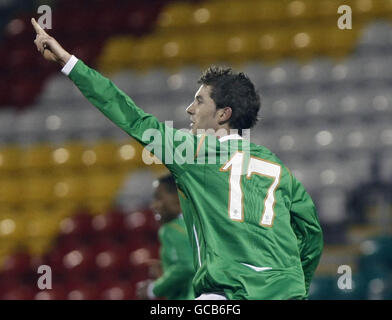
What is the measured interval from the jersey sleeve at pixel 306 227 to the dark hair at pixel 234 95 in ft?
1.10

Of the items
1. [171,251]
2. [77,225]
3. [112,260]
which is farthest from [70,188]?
[171,251]

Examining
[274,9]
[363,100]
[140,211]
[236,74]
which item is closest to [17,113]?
[140,211]

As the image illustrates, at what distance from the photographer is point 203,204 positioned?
294cm

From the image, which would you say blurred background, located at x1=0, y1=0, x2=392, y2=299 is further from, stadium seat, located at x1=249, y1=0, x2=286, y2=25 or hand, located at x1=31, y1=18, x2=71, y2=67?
hand, located at x1=31, y1=18, x2=71, y2=67

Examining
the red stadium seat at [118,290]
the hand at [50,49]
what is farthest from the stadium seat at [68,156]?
the hand at [50,49]

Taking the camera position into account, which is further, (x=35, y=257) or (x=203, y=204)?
(x=35, y=257)

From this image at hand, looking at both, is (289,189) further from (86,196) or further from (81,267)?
(86,196)

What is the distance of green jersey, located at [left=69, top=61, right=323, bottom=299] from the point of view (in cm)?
285

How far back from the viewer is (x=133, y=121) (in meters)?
2.88

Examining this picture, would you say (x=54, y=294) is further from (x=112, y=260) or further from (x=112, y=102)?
(x=112, y=102)

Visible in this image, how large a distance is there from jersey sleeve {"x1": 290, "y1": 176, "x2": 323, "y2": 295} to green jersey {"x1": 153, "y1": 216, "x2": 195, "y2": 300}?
1839 mm

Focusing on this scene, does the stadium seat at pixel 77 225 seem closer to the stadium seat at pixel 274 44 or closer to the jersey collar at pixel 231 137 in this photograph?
the stadium seat at pixel 274 44

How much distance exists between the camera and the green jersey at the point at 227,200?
285 centimetres

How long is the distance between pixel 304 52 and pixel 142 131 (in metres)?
5.71
